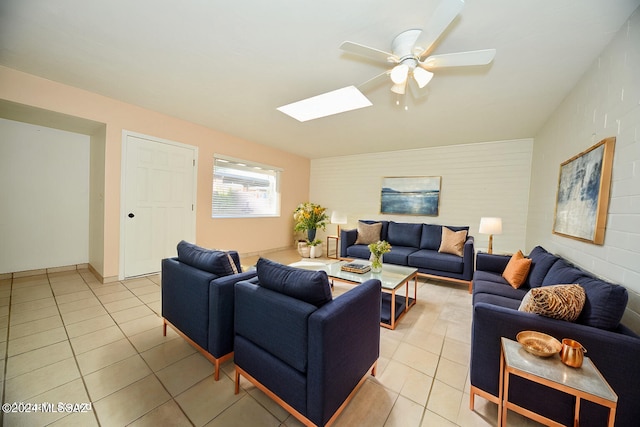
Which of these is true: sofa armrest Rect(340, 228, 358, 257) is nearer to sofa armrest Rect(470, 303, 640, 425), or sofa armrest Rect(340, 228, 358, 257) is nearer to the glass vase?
the glass vase

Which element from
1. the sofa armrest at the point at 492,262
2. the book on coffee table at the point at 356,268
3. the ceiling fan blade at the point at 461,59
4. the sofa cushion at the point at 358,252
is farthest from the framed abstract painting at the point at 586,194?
the sofa cushion at the point at 358,252

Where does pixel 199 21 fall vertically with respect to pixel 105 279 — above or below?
above

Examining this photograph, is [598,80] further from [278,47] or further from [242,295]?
[242,295]

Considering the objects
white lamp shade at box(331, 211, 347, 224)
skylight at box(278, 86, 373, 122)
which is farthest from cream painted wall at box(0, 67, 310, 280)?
skylight at box(278, 86, 373, 122)

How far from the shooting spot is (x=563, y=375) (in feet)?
3.16

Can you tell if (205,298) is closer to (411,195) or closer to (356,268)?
(356,268)

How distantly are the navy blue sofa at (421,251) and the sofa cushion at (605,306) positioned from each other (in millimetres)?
2340

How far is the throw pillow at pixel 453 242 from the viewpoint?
3829 millimetres

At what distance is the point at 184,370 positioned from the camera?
5.54 ft

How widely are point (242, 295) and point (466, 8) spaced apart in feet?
7.64

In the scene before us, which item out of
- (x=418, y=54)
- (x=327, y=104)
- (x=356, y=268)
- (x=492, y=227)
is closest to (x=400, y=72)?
(x=418, y=54)

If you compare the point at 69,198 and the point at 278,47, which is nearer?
the point at 278,47

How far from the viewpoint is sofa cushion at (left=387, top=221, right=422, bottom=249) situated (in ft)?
14.8

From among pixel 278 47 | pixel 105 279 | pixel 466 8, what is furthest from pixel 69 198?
pixel 466 8
